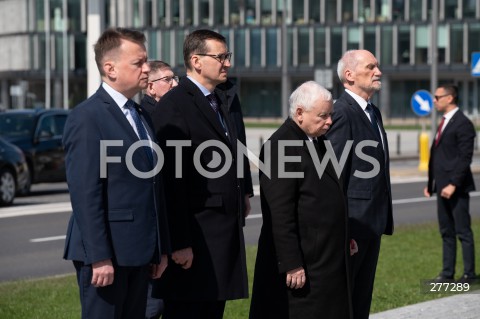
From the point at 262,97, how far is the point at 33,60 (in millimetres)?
19304

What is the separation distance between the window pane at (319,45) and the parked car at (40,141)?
→ 66.6m

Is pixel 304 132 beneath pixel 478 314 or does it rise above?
above

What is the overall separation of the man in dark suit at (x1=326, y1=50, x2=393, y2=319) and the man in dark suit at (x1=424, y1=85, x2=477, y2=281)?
12.8 feet

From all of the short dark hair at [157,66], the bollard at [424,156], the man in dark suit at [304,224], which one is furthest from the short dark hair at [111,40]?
the bollard at [424,156]

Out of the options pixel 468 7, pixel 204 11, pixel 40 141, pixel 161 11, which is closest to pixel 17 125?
pixel 40 141

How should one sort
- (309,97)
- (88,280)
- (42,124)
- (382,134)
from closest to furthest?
(88,280), (309,97), (382,134), (42,124)

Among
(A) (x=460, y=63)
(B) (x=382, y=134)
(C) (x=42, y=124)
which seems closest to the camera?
(B) (x=382, y=134)

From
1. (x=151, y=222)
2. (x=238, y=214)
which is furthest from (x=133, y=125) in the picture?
(x=238, y=214)

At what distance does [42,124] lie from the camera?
2328cm

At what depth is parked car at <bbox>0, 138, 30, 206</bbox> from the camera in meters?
19.9

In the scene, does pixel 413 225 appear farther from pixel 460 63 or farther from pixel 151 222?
pixel 460 63

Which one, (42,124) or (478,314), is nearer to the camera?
(478,314)

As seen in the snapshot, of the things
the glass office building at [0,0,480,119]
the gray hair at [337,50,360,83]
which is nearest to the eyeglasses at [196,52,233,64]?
the gray hair at [337,50,360,83]

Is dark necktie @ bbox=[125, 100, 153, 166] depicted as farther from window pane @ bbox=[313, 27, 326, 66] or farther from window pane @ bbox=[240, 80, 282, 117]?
window pane @ bbox=[240, 80, 282, 117]
